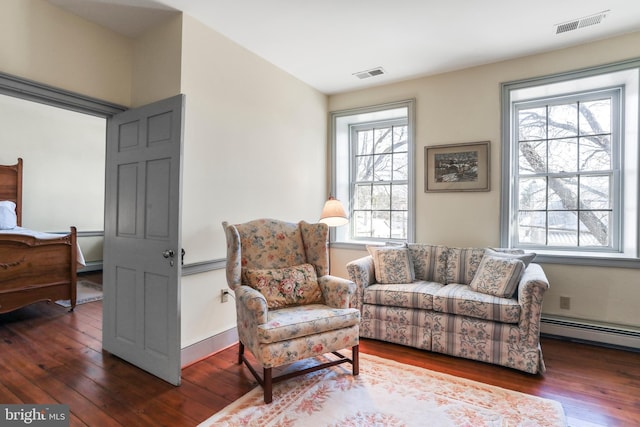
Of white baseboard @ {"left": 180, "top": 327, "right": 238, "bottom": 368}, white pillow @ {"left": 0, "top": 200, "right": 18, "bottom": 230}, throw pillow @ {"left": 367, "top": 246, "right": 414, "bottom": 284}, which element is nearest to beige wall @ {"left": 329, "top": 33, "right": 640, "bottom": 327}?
throw pillow @ {"left": 367, "top": 246, "right": 414, "bottom": 284}

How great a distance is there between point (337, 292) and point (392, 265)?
90cm

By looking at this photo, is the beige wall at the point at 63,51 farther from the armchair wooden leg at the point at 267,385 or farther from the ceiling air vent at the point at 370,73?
the armchair wooden leg at the point at 267,385

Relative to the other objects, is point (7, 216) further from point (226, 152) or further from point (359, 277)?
point (359, 277)

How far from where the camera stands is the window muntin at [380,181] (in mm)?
4074

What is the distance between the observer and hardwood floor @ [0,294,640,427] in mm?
1930

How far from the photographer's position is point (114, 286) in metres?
2.66

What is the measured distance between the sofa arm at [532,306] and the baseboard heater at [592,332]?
92 cm

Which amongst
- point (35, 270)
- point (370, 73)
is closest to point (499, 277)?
point (370, 73)

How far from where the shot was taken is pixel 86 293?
4.56 meters

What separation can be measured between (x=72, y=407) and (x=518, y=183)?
4131mm

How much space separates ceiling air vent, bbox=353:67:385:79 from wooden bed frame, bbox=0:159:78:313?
12.5 feet

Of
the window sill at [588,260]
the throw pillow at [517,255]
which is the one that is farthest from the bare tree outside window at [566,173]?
the throw pillow at [517,255]

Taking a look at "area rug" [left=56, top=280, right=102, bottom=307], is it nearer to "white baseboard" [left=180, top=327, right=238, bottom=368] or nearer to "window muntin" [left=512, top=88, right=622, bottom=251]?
"white baseboard" [left=180, top=327, right=238, bottom=368]

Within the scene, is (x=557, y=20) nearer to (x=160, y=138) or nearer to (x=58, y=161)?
(x=160, y=138)
